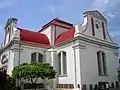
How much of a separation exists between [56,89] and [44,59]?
16.6 feet

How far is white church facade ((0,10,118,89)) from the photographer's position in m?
24.2

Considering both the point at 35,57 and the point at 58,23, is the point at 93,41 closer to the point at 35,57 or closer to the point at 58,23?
the point at 58,23

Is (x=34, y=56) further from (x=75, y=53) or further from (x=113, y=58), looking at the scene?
(x=113, y=58)

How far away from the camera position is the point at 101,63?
1059 inches

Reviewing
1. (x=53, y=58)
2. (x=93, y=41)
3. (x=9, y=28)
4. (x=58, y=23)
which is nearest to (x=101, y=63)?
(x=93, y=41)

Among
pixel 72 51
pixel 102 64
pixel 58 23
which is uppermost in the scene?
pixel 58 23

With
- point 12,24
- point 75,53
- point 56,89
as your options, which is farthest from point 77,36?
point 12,24

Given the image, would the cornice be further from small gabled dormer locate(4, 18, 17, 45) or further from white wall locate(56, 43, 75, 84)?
small gabled dormer locate(4, 18, 17, 45)

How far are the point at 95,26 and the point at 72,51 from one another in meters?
6.08

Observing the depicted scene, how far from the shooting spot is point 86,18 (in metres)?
26.8

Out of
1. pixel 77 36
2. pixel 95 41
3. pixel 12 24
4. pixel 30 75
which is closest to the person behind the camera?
pixel 30 75

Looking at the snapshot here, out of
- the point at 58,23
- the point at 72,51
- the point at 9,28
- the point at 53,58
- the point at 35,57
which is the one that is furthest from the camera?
the point at 58,23

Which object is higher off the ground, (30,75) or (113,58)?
(113,58)

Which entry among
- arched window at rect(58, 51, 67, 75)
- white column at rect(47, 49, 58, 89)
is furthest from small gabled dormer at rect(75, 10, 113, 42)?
white column at rect(47, 49, 58, 89)
